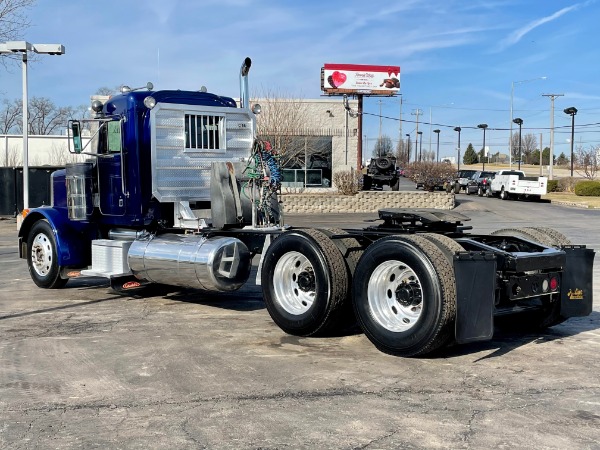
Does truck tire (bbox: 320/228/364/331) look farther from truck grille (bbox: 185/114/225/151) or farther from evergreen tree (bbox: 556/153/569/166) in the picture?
evergreen tree (bbox: 556/153/569/166)

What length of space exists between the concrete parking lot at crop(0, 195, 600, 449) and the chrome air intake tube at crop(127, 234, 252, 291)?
0.48 meters

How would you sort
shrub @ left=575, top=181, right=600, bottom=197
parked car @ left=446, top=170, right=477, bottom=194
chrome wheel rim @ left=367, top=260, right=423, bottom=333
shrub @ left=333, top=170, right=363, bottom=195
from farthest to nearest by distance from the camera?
parked car @ left=446, top=170, right=477, bottom=194 < shrub @ left=575, top=181, right=600, bottom=197 < shrub @ left=333, top=170, right=363, bottom=195 < chrome wheel rim @ left=367, top=260, right=423, bottom=333

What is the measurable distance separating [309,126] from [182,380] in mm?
36496

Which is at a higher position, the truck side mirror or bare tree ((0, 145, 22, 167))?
bare tree ((0, 145, 22, 167))

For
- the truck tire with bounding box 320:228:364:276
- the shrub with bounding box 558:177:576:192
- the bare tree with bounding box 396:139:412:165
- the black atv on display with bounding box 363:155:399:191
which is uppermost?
the bare tree with bounding box 396:139:412:165

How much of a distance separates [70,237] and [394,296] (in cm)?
600

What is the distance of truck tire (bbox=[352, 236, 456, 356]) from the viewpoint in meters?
5.93

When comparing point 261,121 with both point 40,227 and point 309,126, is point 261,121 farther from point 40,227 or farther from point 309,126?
point 40,227

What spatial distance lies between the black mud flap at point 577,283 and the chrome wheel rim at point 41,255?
7.54 metres

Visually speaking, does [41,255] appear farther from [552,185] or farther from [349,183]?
[552,185]

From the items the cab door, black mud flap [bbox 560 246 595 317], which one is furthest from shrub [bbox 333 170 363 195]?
black mud flap [bbox 560 246 595 317]

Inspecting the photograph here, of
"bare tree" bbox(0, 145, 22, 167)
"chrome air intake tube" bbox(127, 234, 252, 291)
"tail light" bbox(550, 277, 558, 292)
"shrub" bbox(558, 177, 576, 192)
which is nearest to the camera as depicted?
"tail light" bbox(550, 277, 558, 292)

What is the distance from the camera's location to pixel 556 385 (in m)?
5.67

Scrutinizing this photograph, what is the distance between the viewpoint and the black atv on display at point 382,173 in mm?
35844
